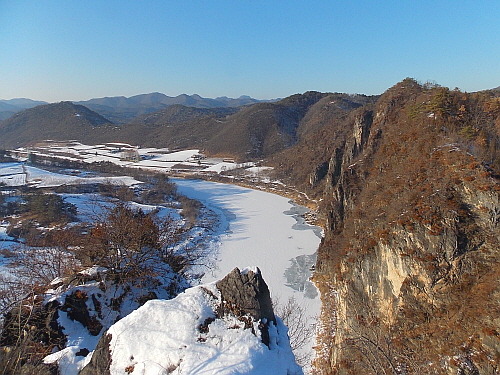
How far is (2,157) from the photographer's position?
267 ft

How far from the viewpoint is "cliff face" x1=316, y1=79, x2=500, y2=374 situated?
37.5ft

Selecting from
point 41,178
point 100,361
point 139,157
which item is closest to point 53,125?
point 139,157

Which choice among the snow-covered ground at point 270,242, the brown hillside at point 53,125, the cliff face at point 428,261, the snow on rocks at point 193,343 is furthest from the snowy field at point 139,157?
the snow on rocks at point 193,343

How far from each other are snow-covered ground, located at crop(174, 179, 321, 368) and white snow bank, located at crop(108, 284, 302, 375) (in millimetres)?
12794

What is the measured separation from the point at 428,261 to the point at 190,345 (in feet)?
37.3

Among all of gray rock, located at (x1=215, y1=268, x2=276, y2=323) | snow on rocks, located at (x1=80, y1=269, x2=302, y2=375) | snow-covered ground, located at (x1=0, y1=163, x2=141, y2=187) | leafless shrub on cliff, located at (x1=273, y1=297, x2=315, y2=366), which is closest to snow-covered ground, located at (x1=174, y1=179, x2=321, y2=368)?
leafless shrub on cliff, located at (x1=273, y1=297, x2=315, y2=366)

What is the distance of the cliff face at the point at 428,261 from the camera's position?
11.4m

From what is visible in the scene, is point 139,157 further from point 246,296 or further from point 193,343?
point 193,343

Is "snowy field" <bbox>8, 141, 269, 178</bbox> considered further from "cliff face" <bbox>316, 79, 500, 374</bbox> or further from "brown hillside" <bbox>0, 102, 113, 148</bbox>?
"cliff face" <bbox>316, 79, 500, 374</bbox>

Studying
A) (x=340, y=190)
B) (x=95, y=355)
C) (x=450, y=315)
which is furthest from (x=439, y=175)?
(x=95, y=355)

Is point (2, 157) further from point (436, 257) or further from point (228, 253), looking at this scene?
point (436, 257)

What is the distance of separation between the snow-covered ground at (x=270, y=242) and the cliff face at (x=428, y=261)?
3.62 meters

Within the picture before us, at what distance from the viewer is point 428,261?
13.5 meters

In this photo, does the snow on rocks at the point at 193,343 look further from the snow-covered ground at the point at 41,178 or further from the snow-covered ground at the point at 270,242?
the snow-covered ground at the point at 41,178
